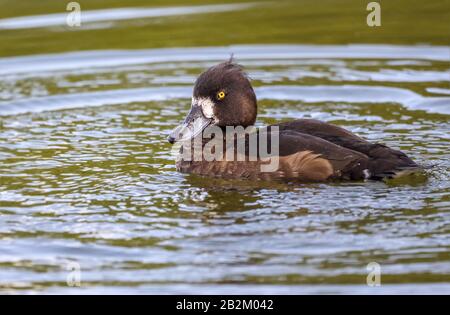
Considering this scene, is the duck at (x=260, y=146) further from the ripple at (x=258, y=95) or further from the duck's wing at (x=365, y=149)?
the ripple at (x=258, y=95)

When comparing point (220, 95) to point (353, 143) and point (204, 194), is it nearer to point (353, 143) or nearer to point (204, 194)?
point (204, 194)

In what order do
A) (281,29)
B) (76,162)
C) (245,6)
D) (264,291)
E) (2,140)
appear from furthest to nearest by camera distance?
(245,6)
(281,29)
(2,140)
(76,162)
(264,291)

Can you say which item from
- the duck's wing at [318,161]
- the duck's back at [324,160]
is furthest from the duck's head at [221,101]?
the duck's wing at [318,161]

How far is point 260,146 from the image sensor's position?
30.0ft

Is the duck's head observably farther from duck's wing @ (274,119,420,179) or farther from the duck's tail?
the duck's tail

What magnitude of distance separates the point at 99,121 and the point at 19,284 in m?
4.81

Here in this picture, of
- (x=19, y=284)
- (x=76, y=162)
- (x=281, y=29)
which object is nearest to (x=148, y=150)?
(x=76, y=162)

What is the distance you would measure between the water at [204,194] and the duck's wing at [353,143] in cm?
20

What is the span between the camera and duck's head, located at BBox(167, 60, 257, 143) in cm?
989

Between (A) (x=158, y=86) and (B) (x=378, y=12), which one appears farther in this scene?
(B) (x=378, y=12)

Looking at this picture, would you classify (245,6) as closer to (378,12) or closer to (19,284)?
(378,12)

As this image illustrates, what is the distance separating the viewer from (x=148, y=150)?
34.7 feet

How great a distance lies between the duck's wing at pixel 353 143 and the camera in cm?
887

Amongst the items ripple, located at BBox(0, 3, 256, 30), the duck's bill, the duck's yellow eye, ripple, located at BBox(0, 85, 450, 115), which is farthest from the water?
ripple, located at BBox(0, 3, 256, 30)
